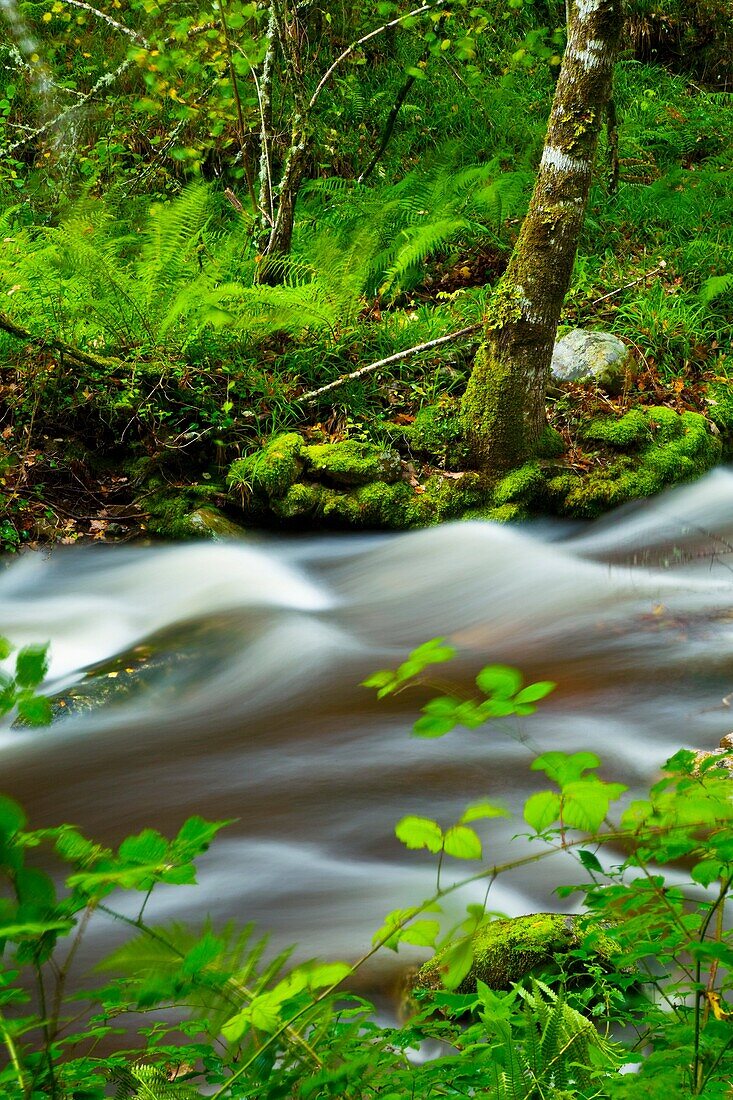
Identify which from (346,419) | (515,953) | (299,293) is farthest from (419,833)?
(299,293)

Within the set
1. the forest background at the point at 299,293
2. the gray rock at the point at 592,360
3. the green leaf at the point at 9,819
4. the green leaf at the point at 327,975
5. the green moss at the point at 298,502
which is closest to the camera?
the green leaf at the point at 9,819

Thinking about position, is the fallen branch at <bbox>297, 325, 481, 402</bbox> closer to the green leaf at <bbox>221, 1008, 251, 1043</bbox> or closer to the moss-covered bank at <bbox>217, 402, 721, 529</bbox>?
the moss-covered bank at <bbox>217, 402, 721, 529</bbox>

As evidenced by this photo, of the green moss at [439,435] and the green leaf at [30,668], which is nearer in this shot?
the green leaf at [30,668]

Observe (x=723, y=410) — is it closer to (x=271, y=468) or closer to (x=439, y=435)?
(x=439, y=435)

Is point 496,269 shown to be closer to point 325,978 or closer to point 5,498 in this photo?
point 5,498

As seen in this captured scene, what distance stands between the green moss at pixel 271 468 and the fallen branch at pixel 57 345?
107 cm

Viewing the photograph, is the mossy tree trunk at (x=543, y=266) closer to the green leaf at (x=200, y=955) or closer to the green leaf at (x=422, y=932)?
the green leaf at (x=422, y=932)

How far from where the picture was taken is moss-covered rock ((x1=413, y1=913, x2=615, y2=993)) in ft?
7.49

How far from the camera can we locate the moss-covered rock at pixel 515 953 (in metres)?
2.28

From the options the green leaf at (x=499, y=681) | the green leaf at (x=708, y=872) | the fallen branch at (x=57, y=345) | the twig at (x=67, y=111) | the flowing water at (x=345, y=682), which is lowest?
the flowing water at (x=345, y=682)

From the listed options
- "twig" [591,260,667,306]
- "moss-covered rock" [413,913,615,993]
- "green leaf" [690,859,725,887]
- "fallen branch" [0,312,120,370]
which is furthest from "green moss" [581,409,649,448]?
"green leaf" [690,859,725,887]

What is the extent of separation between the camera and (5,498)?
215 inches

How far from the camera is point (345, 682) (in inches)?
169

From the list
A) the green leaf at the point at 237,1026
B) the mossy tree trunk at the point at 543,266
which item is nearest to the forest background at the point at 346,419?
the green leaf at the point at 237,1026
